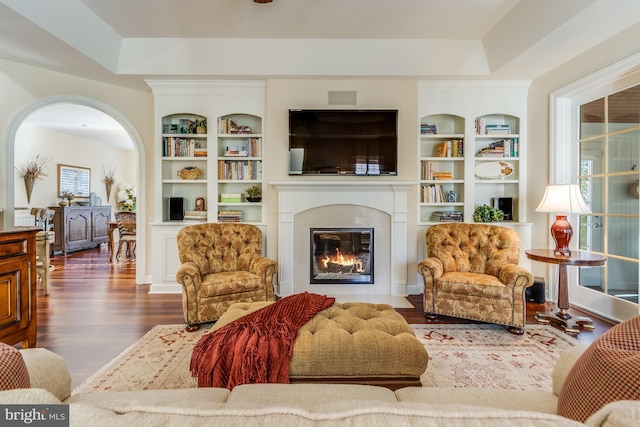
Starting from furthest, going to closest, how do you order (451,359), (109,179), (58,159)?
(109,179)
(58,159)
(451,359)

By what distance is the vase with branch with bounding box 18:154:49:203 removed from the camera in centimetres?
638

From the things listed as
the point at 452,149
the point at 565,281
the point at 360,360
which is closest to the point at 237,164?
the point at 452,149

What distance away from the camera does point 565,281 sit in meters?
3.02

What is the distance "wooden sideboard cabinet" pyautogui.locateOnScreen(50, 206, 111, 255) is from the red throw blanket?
683cm

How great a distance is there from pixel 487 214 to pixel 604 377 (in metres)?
3.74

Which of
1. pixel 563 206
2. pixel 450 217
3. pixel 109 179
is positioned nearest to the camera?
pixel 563 206

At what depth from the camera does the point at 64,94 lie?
3873 millimetres

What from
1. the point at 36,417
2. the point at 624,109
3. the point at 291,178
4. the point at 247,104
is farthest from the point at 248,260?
the point at 624,109

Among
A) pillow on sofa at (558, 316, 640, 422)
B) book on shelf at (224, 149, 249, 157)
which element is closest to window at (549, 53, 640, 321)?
pillow on sofa at (558, 316, 640, 422)

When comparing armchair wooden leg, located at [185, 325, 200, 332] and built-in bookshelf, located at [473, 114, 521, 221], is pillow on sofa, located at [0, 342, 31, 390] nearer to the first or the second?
armchair wooden leg, located at [185, 325, 200, 332]

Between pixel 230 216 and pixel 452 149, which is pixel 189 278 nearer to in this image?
pixel 230 216

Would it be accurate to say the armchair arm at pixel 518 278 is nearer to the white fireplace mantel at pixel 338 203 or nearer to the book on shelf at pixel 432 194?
the white fireplace mantel at pixel 338 203

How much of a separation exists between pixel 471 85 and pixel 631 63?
1.52 m

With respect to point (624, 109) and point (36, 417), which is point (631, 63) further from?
point (36, 417)
